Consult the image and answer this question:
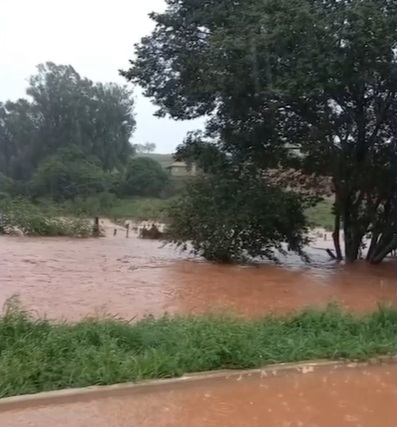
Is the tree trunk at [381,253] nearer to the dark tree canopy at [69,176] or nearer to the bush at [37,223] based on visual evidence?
the dark tree canopy at [69,176]

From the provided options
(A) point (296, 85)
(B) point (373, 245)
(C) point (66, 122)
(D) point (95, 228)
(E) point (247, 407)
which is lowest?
(E) point (247, 407)

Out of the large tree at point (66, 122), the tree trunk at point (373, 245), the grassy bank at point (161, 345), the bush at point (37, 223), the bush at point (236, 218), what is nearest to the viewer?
the grassy bank at point (161, 345)

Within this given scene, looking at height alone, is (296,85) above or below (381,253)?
above

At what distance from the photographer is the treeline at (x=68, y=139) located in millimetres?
6977

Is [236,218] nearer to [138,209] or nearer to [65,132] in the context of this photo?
[138,209]

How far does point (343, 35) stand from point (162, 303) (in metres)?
3.38

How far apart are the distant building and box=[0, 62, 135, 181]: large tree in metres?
1.00

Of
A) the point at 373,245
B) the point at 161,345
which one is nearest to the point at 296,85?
the point at 373,245

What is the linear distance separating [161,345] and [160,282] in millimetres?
3737

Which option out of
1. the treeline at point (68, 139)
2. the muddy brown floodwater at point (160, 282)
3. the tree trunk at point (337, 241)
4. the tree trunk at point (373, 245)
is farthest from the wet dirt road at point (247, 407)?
the tree trunk at point (337, 241)

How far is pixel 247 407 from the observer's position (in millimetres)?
2768

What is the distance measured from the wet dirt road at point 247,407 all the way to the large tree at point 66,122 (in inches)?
165

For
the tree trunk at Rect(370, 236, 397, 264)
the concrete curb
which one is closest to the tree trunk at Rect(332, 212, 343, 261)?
the tree trunk at Rect(370, 236, 397, 264)

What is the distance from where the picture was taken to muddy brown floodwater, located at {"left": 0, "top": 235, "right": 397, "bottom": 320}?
220 inches
